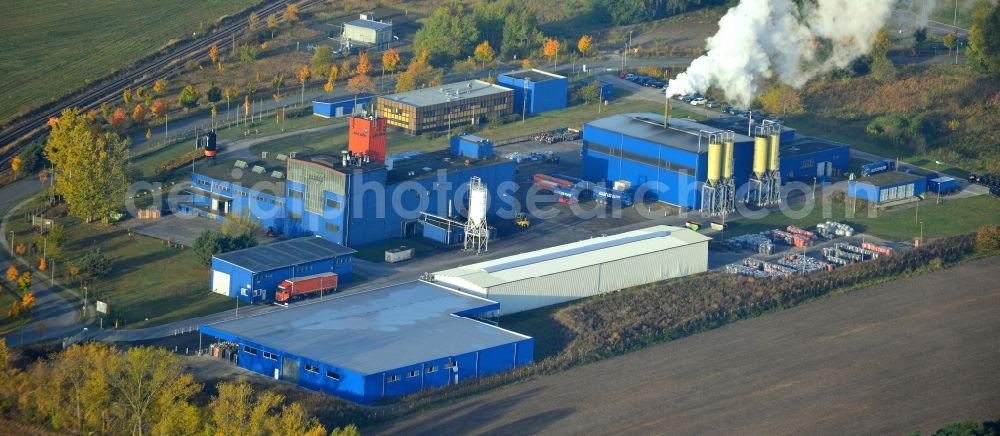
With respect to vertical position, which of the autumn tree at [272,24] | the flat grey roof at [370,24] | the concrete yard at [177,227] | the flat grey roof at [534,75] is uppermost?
the flat grey roof at [370,24]

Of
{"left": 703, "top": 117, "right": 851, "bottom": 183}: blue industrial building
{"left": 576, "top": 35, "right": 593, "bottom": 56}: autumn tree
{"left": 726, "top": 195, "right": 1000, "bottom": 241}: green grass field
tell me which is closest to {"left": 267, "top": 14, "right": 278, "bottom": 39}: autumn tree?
{"left": 576, "top": 35, "right": 593, "bottom": 56}: autumn tree

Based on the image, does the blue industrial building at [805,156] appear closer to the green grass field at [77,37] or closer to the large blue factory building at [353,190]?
the large blue factory building at [353,190]

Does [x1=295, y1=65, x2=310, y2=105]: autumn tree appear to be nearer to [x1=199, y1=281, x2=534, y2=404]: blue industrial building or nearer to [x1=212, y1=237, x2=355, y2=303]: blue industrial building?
[x1=212, y1=237, x2=355, y2=303]: blue industrial building

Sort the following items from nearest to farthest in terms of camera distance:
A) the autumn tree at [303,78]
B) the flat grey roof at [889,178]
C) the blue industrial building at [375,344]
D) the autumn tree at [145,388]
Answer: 1. the autumn tree at [145,388]
2. the blue industrial building at [375,344]
3. the flat grey roof at [889,178]
4. the autumn tree at [303,78]

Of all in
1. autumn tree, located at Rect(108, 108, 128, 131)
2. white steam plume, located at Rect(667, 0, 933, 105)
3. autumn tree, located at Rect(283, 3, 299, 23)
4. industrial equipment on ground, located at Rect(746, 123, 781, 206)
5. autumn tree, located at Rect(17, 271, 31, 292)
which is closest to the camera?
autumn tree, located at Rect(17, 271, 31, 292)

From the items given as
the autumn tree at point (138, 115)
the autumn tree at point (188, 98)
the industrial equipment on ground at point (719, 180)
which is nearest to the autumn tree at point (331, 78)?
the autumn tree at point (188, 98)
